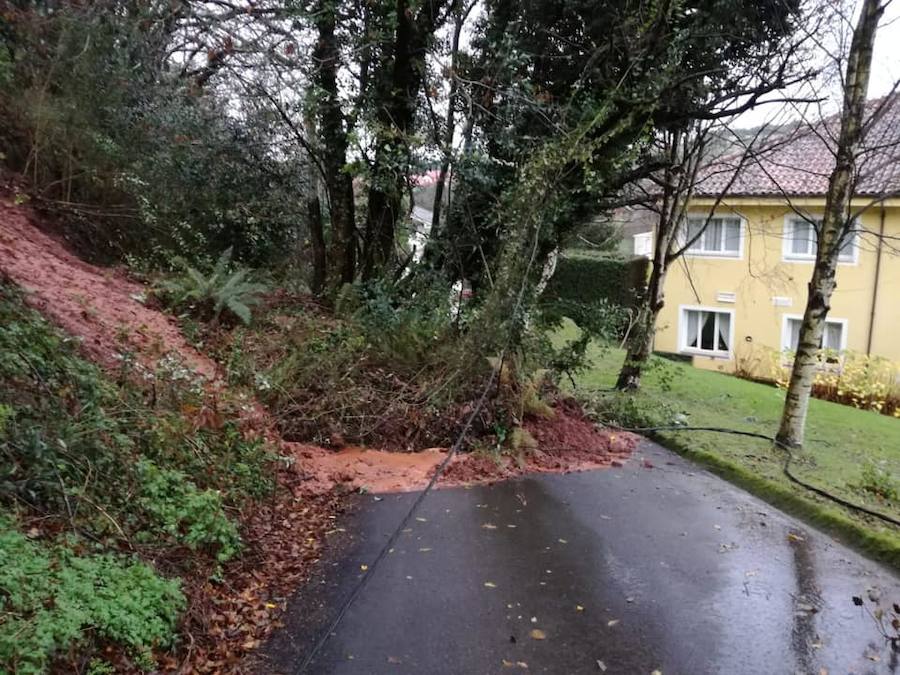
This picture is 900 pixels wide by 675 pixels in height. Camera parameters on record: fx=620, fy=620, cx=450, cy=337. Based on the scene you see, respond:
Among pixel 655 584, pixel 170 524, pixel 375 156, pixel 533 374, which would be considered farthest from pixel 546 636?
pixel 375 156

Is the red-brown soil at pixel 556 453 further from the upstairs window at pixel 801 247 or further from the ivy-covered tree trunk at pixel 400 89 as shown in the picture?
the upstairs window at pixel 801 247

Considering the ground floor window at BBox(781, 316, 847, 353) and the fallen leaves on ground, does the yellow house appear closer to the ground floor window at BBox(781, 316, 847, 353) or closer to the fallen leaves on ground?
the ground floor window at BBox(781, 316, 847, 353)

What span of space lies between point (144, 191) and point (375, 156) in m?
3.55

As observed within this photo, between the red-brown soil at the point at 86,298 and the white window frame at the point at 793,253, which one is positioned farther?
the white window frame at the point at 793,253

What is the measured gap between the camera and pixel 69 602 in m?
2.73

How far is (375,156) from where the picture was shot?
30.4 ft

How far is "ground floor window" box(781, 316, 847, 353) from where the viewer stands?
17.9 m

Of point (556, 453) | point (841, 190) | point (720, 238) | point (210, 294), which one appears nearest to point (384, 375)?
point (556, 453)

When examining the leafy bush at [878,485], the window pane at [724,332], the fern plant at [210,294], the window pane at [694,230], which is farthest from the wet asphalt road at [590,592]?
the window pane at [724,332]

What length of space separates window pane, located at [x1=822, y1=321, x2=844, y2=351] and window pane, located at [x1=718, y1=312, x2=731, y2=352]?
2620 millimetres

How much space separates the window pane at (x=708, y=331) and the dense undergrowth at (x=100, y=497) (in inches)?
703

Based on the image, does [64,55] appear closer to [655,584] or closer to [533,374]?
[533,374]

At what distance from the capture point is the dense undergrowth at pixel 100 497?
2691 millimetres

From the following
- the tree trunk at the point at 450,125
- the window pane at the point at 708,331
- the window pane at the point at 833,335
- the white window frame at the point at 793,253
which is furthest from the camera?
the window pane at the point at 708,331
